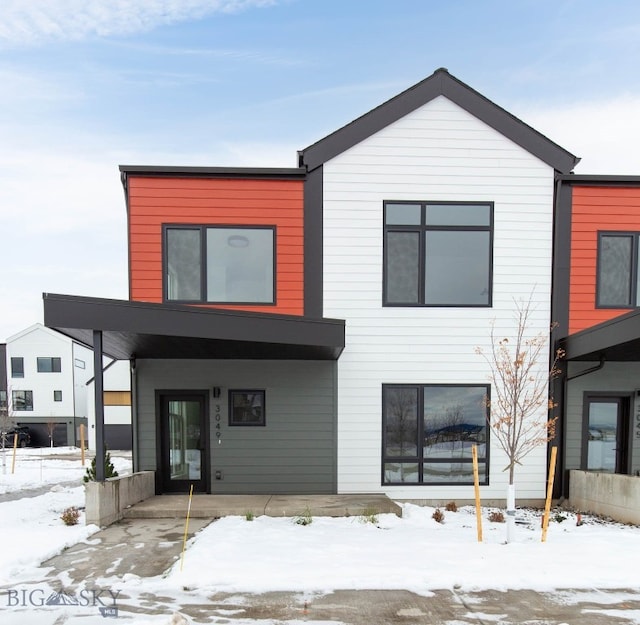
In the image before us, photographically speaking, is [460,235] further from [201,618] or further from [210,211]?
[201,618]

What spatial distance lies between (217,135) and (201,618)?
1765 centimetres

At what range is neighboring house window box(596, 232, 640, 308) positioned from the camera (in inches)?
333

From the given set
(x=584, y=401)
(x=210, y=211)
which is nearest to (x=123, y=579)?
(x=210, y=211)

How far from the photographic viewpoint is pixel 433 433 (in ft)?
27.4

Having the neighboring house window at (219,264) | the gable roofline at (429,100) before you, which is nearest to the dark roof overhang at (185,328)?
the neighboring house window at (219,264)

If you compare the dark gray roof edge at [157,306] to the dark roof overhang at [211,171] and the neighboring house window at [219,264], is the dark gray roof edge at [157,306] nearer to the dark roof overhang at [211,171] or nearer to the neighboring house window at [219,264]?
the neighboring house window at [219,264]

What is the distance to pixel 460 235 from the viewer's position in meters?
8.43

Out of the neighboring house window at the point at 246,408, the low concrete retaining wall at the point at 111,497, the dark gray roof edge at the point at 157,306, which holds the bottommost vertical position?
the low concrete retaining wall at the point at 111,497

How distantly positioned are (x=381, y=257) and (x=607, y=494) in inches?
221

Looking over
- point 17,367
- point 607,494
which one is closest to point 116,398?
point 17,367

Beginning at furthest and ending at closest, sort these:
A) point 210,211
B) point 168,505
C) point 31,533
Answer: point 210,211 → point 168,505 → point 31,533

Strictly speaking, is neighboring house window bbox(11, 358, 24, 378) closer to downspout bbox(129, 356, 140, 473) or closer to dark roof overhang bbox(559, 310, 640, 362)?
downspout bbox(129, 356, 140, 473)

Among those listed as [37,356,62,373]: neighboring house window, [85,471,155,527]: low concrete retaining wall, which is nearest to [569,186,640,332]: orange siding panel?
[85,471,155,527]: low concrete retaining wall

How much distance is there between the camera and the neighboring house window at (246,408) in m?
8.41
